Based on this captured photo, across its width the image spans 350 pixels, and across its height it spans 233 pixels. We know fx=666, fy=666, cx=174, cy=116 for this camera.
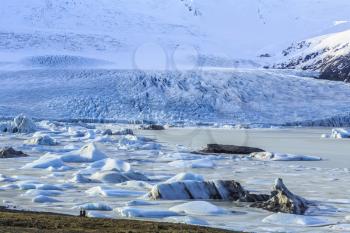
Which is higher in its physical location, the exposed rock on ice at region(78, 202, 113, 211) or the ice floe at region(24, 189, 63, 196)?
the exposed rock on ice at region(78, 202, 113, 211)

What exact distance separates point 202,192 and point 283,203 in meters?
1.19

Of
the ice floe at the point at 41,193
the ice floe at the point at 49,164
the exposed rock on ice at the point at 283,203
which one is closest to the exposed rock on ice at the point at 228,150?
the ice floe at the point at 49,164

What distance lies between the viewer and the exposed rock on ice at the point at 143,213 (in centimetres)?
720

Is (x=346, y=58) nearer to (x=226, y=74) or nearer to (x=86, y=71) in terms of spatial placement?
(x=226, y=74)

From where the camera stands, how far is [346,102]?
43312 millimetres

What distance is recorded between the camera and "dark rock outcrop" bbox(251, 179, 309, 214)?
773 cm

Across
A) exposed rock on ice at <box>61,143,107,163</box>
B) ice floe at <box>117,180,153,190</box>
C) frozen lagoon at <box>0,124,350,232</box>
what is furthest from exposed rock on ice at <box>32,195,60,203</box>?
exposed rock on ice at <box>61,143,107,163</box>

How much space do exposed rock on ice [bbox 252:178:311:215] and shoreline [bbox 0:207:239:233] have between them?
1.68 m

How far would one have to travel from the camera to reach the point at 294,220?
23.3 ft

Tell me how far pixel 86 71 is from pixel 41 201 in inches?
1592

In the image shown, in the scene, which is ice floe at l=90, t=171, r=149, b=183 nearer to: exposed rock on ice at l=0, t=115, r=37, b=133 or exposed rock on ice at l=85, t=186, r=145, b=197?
exposed rock on ice at l=85, t=186, r=145, b=197

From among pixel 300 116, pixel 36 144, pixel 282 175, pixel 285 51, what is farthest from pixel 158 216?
pixel 285 51

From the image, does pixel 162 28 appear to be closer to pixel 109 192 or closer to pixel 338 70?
pixel 338 70

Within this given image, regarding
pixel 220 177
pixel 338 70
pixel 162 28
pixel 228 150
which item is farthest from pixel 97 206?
pixel 162 28
